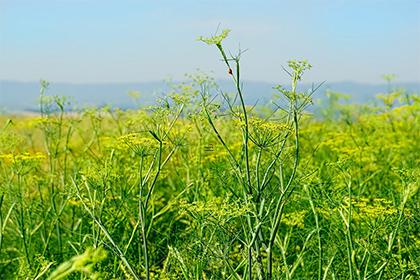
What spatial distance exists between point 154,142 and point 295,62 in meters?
0.66

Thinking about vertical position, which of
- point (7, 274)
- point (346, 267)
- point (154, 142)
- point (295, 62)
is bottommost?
point (7, 274)

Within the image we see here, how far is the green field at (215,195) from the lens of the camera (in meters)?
2.88

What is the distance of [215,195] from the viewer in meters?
4.75

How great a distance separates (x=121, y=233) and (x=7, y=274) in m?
0.81

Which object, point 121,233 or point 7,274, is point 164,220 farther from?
point 7,274

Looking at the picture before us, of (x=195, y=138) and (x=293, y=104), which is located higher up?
(x=293, y=104)

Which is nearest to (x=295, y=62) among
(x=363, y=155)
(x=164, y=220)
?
(x=164, y=220)

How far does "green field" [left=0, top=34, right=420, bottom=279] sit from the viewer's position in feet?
9.45

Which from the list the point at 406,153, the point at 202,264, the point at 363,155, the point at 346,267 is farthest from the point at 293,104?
the point at 406,153

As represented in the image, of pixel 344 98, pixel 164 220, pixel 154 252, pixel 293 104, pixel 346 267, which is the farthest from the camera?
pixel 344 98

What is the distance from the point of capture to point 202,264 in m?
3.17

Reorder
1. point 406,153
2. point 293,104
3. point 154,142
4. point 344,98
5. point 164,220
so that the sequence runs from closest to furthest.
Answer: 1. point 293,104
2. point 154,142
3. point 164,220
4. point 406,153
5. point 344,98

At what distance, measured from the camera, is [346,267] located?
3500 millimetres

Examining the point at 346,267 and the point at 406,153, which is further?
the point at 406,153
